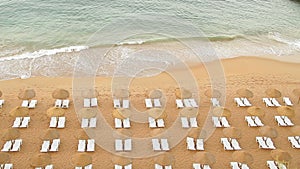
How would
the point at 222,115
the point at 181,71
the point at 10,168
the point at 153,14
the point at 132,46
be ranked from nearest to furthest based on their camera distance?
the point at 10,168 < the point at 222,115 < the point at 181,71 < the point at 132,46 < the point at 153,14

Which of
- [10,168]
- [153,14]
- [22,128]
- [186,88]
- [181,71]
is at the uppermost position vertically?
[153,14]

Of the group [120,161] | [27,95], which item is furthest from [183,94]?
[27,95]

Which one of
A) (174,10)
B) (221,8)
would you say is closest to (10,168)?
(174,10)

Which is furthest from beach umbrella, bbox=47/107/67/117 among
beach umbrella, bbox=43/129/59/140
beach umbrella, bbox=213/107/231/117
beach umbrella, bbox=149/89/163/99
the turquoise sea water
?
beach umbrella, bbox=213/107/231/117

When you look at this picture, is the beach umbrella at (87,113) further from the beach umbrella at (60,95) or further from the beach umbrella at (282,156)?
the beach umbrella at (282,156)

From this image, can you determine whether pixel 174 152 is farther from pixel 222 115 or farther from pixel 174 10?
pixel 174 10

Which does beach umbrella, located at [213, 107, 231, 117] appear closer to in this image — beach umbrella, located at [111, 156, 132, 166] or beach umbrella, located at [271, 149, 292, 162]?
beach umbrella, located at [271, 149, 292, 162]

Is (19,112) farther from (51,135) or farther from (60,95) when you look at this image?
(51,135)
